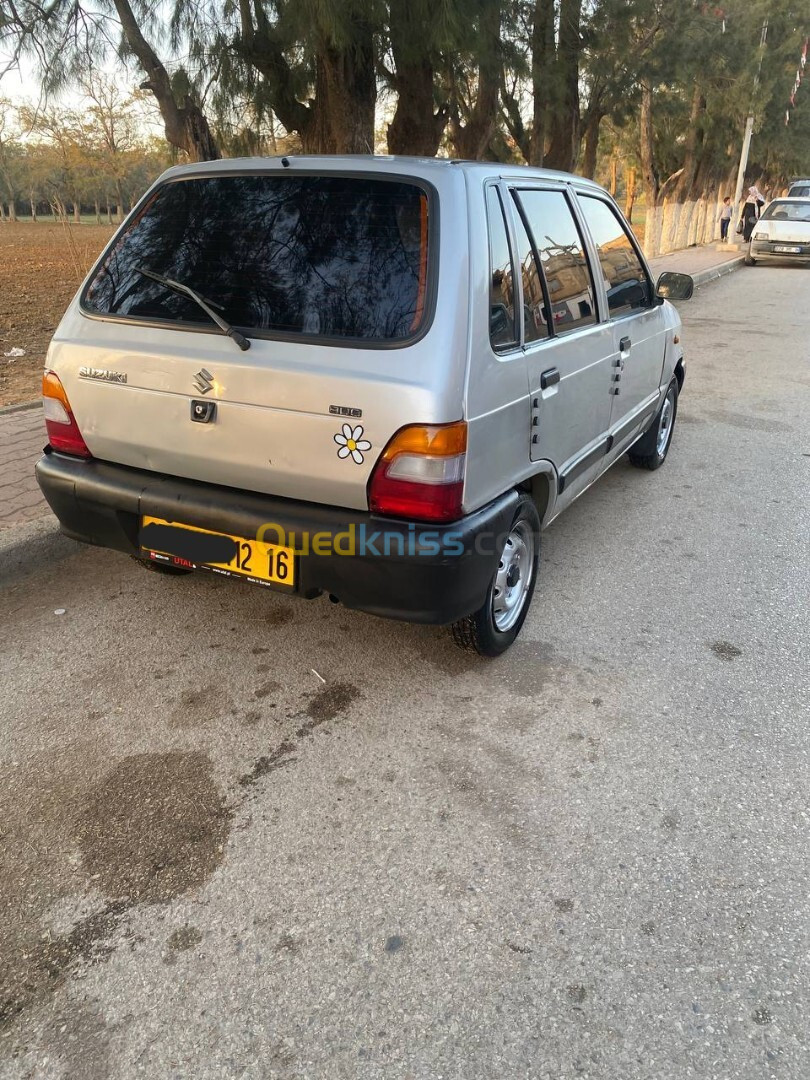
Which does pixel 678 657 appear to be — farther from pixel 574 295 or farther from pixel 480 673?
pixel 574 295

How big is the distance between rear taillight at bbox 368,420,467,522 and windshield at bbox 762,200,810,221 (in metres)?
22.2

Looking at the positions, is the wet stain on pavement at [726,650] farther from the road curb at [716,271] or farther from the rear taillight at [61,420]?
the road curb at [716,271]

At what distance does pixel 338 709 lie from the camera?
286cm

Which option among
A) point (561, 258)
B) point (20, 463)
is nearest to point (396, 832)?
point (561, 258)

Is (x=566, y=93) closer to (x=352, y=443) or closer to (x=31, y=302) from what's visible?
(x=31, y=302)

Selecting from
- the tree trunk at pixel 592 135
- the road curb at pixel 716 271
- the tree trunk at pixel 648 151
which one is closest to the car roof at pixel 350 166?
the tree trunk at pixel 592 135

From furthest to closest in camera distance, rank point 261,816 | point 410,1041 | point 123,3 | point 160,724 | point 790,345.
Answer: point 790,345
point 123,3
point 160,724
point 261,816
point 410,1041

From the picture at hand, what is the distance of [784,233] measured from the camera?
2034 centimetres

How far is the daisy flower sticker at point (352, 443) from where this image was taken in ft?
7.95

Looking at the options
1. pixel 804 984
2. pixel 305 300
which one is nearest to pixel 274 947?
pixel 804 984

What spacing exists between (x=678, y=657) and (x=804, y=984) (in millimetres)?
1503

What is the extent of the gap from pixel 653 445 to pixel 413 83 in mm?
4602

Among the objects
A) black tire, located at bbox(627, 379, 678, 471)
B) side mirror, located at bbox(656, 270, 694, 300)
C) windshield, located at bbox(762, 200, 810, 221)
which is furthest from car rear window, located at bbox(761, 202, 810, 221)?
side mirror, located at bbox(656, 270, 694, 300)

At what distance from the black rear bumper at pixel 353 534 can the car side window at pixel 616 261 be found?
1.57 meters
